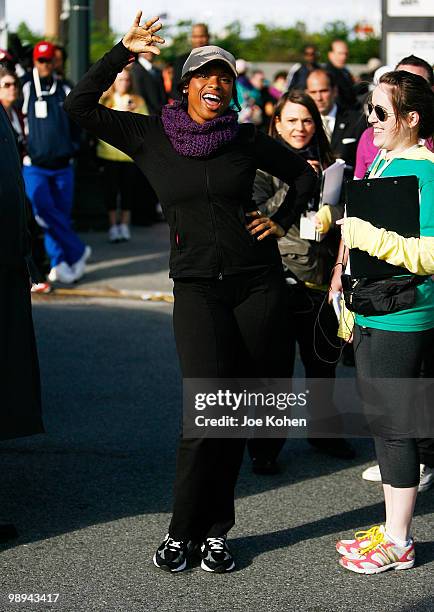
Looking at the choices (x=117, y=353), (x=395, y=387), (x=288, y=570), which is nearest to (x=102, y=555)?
(x=288, y=570)

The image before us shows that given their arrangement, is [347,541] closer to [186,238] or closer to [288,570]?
[288,570]

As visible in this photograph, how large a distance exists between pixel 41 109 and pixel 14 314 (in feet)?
18.5

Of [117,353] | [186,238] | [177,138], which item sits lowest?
[117,353]

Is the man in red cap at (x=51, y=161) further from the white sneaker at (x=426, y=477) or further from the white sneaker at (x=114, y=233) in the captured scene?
the white sneaker at (x=426, y=477)

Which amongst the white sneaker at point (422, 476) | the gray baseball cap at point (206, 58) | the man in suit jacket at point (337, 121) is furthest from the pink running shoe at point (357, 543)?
the man in suit jacket at point (337, 121)

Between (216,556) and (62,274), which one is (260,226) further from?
(62,274)

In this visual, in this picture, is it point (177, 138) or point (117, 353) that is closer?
point (177, 138)

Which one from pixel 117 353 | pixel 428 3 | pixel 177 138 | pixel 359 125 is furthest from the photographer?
pixel 428 3

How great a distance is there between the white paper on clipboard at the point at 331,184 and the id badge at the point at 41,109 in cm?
498

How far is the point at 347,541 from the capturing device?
183 inches

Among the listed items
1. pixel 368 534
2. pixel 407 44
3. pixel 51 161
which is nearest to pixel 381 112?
pixel 368 534

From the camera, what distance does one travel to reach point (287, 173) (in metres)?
4.82

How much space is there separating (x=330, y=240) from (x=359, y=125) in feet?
4.89

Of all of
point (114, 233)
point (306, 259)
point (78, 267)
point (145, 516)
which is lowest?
point (114, 233)
